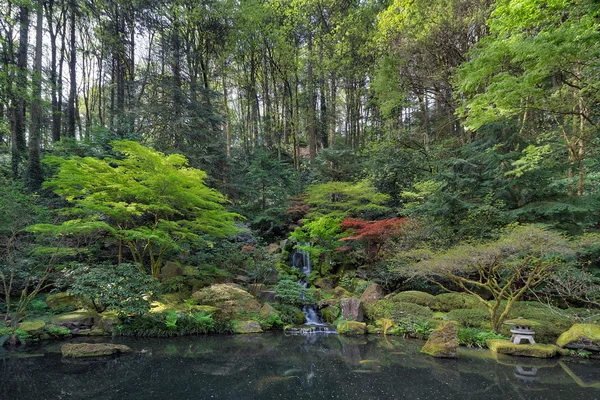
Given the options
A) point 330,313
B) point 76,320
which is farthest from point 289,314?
point 76,320

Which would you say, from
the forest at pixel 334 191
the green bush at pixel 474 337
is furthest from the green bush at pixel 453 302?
the green bush at pixel 474 337

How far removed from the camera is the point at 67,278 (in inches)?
338

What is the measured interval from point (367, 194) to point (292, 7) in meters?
15.8

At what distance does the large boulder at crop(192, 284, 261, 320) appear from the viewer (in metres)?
9.48

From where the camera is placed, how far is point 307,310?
10.9 meters

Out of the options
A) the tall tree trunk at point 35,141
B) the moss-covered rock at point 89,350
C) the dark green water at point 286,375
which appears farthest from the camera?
the tall tree trunk at point 35,141

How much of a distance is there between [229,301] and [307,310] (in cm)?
296

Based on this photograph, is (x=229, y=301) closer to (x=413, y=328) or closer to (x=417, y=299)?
→ (x=413, y=328)

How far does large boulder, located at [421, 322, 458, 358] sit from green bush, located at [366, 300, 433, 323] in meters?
1.96

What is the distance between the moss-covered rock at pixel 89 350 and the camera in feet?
21.4

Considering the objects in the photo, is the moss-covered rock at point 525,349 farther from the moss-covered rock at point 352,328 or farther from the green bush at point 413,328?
the moss-covered rock at point 352,328

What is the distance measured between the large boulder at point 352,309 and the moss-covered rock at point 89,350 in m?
6.21

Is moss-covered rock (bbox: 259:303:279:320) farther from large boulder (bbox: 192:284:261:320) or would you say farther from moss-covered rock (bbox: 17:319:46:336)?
moss-covered rock (bbox: 17:319:46:336)

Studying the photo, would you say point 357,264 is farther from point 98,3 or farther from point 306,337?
point 98,3
